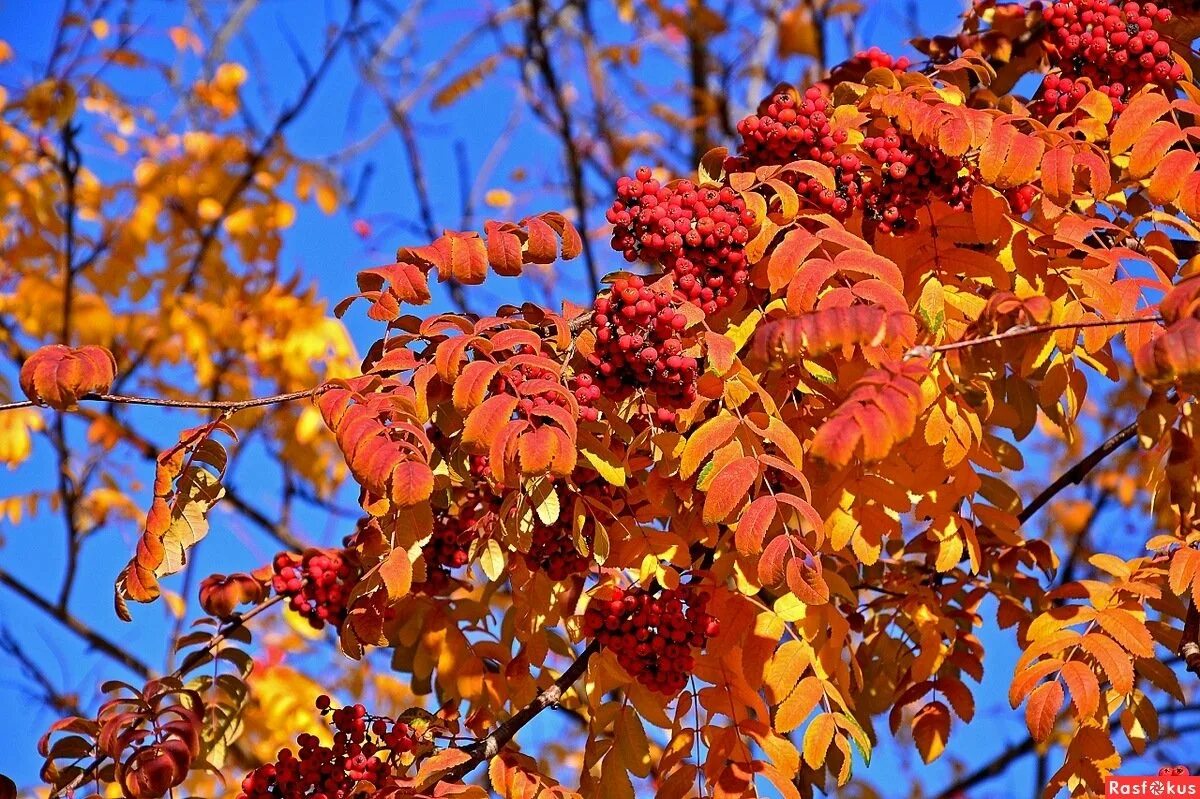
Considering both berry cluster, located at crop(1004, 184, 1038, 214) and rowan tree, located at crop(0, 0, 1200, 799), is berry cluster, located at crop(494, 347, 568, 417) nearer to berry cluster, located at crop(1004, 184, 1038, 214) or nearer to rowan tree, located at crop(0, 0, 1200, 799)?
rowan tree, located at crop(0, 0, 1200, 799)

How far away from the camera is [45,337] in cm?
504

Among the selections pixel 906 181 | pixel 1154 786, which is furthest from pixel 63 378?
pixel 1154 786

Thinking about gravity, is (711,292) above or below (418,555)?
above

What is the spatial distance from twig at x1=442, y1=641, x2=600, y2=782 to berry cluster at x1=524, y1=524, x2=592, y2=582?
0.44 feet

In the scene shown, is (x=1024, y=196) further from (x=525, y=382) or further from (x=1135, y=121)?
(x=525, y=382)

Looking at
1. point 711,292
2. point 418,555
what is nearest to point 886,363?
point 711,292

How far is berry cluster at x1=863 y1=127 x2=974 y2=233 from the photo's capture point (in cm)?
199

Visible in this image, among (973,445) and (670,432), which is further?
(973,445)

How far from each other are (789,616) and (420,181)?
388 cm

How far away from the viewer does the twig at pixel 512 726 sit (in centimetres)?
199

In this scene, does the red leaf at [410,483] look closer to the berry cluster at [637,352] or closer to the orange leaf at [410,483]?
the orange leaf at [410,483]

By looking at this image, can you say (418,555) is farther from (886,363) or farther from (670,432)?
(886,363)

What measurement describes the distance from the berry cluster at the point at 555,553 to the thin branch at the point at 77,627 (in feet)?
9.26

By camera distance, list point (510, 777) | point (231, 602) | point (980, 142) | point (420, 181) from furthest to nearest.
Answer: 1. point (420, 181)
2. point (231, 602)
3. point (510, 777)
4. point (980, 142)
